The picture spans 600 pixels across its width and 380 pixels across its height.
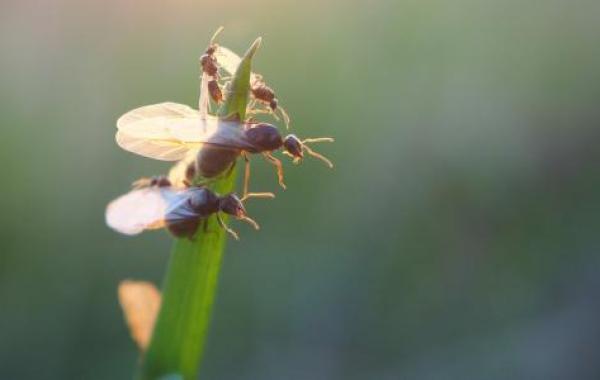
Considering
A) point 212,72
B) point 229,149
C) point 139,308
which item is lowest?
point 139,308

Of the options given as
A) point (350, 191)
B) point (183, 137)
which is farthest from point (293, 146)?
point (350, 191)

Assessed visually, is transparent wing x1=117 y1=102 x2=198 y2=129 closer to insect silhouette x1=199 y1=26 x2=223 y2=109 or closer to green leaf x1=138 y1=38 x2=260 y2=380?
insect silhouette x1=199 y1=26 x2=223 y2=109

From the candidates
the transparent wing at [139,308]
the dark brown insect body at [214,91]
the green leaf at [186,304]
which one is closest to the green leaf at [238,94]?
the green leaf at [186,304]

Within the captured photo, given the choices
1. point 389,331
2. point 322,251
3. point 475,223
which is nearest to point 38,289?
point 322,251

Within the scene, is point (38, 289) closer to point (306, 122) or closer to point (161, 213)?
point (306, 122)

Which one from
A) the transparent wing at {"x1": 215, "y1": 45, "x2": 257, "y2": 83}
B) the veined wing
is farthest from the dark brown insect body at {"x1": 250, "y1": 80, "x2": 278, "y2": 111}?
the veined wing

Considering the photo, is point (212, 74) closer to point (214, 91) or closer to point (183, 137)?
point (214, 91)
